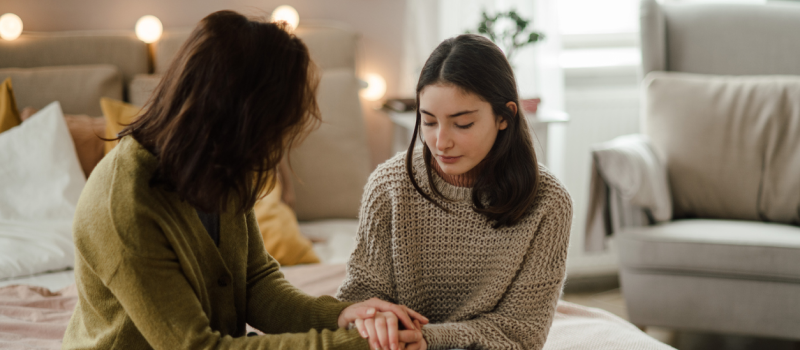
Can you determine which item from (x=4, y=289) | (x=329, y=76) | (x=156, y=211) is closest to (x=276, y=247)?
(x=4, y=289)

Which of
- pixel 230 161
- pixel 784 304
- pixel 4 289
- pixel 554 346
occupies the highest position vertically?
pixel 230 161

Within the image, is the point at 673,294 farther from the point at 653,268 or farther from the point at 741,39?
the point at 741,39

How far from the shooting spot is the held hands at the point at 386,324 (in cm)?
83

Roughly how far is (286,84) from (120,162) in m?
0.21

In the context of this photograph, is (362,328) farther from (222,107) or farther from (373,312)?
(222,107)

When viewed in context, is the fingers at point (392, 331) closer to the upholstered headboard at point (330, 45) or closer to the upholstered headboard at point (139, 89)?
the upholstered headboard at point (139, 89)

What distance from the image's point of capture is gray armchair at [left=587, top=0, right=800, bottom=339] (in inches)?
68.2

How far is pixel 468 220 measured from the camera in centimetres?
104

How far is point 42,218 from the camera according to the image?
161 centimetres

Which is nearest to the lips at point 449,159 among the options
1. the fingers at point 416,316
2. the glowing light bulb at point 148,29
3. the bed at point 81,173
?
the fingers at point 416,316

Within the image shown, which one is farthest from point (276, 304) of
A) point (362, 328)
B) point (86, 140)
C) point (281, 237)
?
point (86, 140)

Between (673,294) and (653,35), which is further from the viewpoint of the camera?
(653,35)

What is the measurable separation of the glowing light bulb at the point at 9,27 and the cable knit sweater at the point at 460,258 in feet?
5.64

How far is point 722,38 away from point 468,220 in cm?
174
